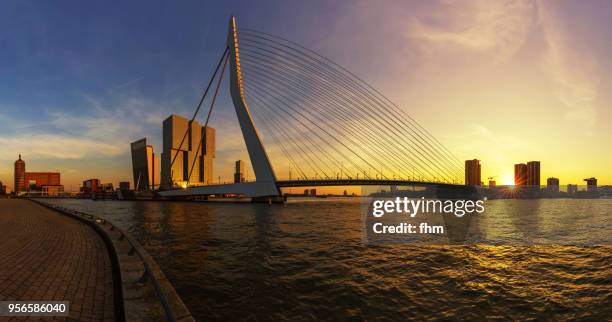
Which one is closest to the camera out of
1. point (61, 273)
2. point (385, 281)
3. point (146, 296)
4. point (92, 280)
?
point (146, 296)

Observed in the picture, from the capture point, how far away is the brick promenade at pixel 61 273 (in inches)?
229

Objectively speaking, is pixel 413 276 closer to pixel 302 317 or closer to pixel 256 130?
pixel 302 317

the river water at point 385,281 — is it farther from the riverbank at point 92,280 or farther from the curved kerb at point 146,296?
the riverbank at point 92,280

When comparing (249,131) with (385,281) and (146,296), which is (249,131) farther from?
(146,296)

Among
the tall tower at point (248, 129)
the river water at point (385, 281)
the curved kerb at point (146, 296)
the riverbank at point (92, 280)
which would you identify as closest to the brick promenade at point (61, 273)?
the riverbank at point (92, 280)

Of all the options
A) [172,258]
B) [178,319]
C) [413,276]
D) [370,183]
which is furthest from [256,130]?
[178,319]

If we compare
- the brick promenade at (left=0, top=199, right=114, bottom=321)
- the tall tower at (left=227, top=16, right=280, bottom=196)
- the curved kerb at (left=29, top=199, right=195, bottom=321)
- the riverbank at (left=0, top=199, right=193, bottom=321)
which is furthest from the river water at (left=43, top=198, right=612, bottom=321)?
the tall tower at (left=227, top=16, right=280, bottom=196)

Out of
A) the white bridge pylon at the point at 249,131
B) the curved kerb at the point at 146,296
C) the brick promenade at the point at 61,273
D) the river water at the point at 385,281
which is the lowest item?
the river water at the point at 385,281

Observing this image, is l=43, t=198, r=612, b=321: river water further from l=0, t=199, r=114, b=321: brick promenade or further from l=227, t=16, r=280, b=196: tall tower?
l=227, t=16, r=280, b=196: tall tower

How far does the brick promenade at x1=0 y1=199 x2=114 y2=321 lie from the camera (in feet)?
19.1

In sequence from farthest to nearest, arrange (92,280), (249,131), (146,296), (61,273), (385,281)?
(249,131) → (385,281) → (61,273) → (92,280) → (146,296)

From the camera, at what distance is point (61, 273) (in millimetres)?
7586

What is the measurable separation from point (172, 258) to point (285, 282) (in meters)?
5.55

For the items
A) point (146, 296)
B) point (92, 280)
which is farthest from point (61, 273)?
point (146, 296)
